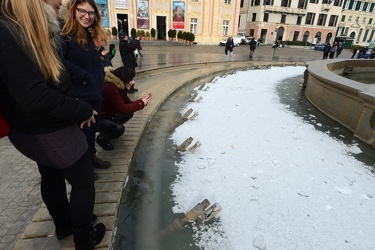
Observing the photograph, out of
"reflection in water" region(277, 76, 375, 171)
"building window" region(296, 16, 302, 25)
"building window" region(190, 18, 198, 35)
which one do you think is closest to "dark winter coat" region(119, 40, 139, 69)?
"reflection in water" region(277, 76, 375, 171)

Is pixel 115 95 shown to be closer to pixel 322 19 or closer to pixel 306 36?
pixel 306 36

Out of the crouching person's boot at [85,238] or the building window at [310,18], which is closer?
the crouching person's boot at [85,238]

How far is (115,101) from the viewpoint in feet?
9.76

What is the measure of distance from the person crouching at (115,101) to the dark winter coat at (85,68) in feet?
1.51

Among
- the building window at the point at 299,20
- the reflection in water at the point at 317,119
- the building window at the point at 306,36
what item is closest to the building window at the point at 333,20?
the building window at the point at 306,36

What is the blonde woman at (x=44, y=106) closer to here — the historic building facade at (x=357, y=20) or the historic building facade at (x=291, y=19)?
the historic building facade at (x=291, y=19)

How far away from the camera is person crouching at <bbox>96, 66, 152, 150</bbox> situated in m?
2.96

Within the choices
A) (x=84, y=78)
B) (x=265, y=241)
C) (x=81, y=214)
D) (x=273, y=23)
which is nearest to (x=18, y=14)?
(x=84, y=78)

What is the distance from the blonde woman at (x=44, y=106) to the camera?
1.16 m

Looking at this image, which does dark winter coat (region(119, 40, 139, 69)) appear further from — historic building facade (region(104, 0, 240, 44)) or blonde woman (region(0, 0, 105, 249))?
historic building facade (region(104, 0, 240, 44))

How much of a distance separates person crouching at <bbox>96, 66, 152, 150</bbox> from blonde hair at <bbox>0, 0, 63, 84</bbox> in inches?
64.3

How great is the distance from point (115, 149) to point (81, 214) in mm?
1805

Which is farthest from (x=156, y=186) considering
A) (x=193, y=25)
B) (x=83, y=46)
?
(x=193, y=25)

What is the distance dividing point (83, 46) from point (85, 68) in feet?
0.68
